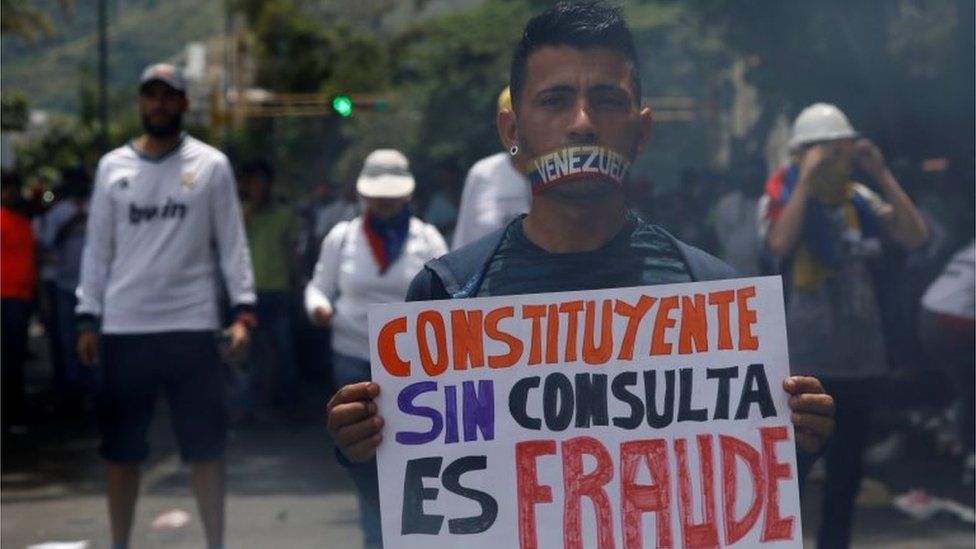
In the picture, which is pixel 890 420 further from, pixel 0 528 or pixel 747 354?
pixel 747 354

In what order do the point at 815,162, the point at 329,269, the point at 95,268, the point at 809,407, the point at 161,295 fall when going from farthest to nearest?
the point at 329,269 < the point at 815,162 < the point at 95,268 < the point at 161,295 < the point at 809,407

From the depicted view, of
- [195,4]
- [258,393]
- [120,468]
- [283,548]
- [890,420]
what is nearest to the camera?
[120,468]

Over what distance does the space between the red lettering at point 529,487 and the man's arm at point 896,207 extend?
13.8ft

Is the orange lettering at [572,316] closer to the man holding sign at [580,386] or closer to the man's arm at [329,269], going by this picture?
the man holding sign at [580,386]

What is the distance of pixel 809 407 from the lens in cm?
309

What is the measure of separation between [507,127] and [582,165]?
31cm

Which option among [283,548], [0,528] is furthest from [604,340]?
[0,528]

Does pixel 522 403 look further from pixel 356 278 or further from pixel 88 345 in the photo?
pixel 356 278

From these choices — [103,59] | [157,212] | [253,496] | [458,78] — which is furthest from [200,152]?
[458,78]

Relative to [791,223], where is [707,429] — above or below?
below

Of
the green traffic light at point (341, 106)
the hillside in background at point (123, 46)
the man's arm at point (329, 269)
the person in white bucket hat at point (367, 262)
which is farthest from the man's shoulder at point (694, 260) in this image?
the hillside in background at point (123, 46)

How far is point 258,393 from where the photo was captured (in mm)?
14484

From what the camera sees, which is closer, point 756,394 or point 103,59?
point 756,394

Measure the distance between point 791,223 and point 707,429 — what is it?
398cm
